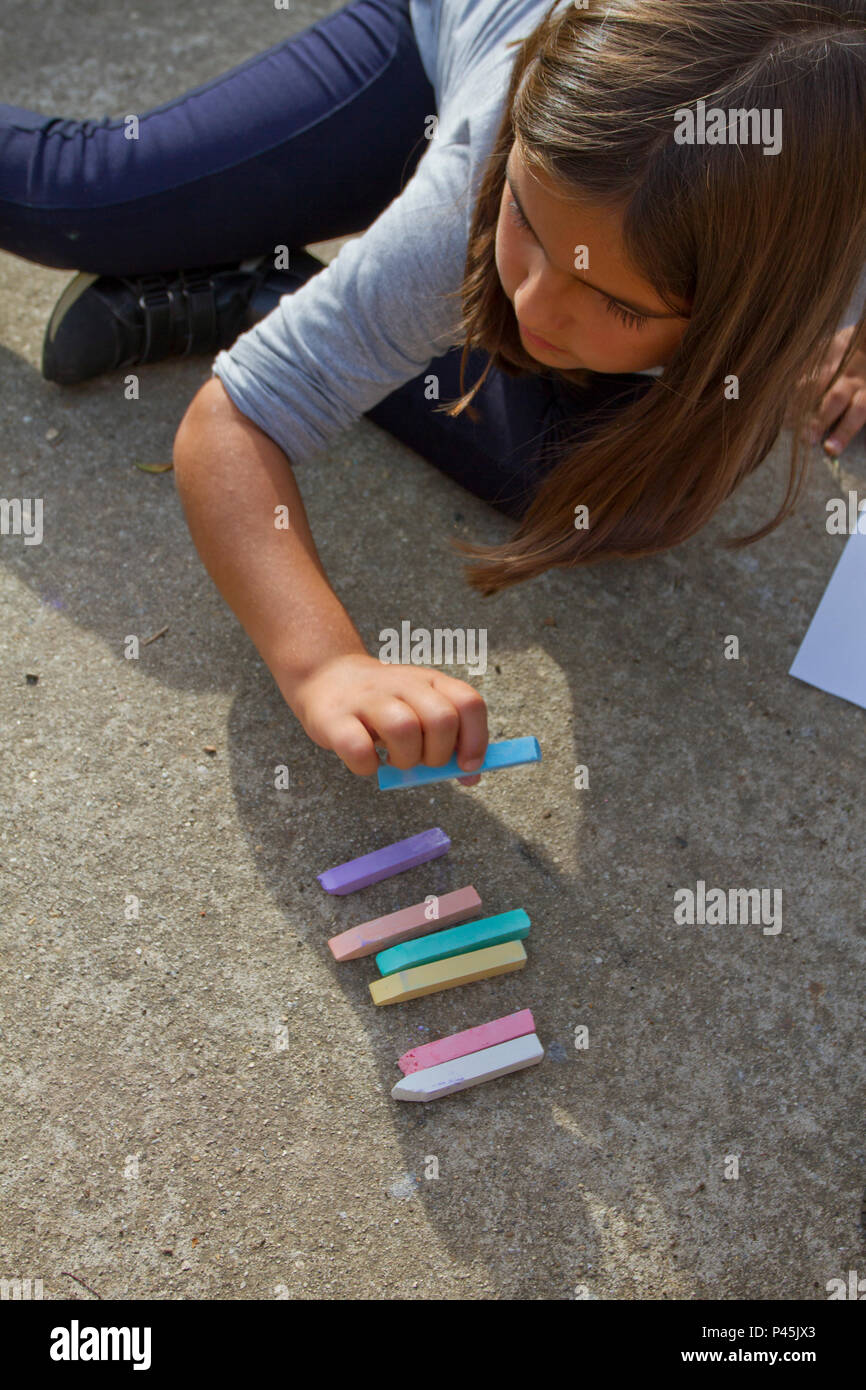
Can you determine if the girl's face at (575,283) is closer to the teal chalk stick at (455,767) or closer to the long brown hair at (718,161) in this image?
the long brown hair at (718,161)

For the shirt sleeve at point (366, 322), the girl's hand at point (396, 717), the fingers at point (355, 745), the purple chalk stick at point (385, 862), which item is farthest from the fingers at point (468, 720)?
the shirt sleeve at point (366, 322)

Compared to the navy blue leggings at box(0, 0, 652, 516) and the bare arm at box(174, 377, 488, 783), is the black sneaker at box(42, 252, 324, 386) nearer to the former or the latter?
the navy blue leggings at box(0, 0, 652, 516)

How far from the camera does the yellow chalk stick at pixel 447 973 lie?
158cm

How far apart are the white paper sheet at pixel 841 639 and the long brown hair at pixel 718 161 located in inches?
26.0

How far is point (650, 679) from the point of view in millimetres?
1934

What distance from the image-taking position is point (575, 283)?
130 cm

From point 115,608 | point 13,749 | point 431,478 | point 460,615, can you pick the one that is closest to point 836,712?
point 460,615

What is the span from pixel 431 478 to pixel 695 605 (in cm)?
56

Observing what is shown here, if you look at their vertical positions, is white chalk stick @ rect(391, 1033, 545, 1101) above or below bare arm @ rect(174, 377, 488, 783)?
below

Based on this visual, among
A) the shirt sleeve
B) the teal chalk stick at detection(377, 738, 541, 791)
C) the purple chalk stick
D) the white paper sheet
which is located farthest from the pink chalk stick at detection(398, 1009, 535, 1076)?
the shirt sleeve

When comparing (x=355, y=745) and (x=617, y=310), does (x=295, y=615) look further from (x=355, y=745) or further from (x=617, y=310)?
(x=617, y=310)

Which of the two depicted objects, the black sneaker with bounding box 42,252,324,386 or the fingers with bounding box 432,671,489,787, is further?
the black sneaker with bounding box 42,252,324,386

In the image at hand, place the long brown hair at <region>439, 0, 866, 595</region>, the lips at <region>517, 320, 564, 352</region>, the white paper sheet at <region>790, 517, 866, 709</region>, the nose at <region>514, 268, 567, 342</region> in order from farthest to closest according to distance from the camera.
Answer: the white paper sheet at <region>790, 517, 866, 709</region>, the lips at <region>517, 320, 564, 352</region>, the nose at <region>514, 268, 567, 342</region>, the long brown hair at <region>439, 0, 866, 595</region>

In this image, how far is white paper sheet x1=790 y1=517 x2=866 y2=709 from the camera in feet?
6.40
